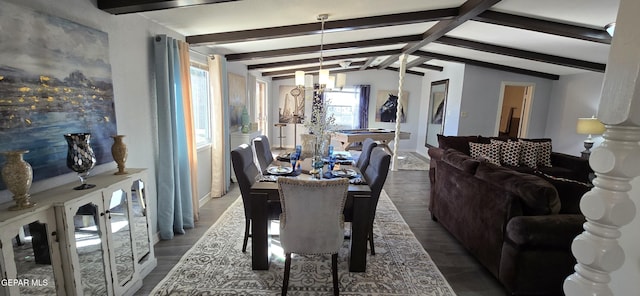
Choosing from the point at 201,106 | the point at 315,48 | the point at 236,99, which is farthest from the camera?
the point at 236,99

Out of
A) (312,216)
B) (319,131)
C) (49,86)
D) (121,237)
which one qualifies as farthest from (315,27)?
(121,237)

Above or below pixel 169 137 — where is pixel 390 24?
above

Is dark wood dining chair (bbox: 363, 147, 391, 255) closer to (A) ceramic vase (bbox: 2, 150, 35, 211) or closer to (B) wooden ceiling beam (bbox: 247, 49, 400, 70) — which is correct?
(A) ceramic vase (bbox: 2, 150, 35, 211)

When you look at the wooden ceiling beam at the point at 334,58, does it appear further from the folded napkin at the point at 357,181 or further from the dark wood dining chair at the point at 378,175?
the folded napkin at the point at 357,181

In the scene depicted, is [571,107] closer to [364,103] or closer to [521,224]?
[364,103]

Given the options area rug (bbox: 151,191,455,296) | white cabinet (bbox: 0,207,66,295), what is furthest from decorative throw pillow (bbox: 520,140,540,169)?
white cabinet (bbox: 0,207,66,295)

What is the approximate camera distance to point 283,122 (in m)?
8.62

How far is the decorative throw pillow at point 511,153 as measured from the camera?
4.16m

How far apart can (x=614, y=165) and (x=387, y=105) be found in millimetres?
7737

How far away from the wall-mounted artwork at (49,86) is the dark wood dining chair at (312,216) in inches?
54.0

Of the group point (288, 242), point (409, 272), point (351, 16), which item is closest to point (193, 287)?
point (288, 242)

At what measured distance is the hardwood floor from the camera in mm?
2207

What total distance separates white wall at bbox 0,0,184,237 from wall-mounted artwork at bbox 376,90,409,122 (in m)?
6.55

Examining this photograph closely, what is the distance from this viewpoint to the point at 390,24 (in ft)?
10.9
